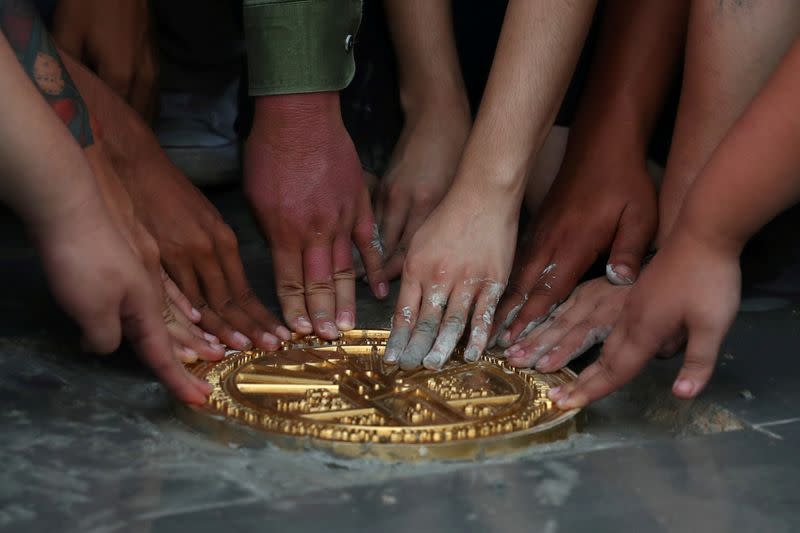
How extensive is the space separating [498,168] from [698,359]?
19.8 inches

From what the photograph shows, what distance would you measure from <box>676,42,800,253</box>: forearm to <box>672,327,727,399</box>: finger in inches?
4.1

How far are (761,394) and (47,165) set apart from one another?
3.14 feet

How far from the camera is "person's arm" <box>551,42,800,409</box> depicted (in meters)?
1.25

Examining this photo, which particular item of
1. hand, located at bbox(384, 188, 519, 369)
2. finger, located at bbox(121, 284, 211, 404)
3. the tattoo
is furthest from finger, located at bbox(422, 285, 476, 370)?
the tattoo

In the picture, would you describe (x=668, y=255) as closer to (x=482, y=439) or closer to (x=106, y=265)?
(x=482, y=439)

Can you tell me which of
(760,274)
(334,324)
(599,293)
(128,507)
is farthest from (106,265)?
(760,274)

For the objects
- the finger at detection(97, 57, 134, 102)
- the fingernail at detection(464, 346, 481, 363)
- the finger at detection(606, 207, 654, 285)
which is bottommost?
the fingernail at detection(464, 346, 481, 363)

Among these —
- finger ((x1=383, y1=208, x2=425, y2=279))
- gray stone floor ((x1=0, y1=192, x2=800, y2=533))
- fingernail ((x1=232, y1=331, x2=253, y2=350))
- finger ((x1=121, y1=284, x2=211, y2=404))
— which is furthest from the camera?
finger ((x1=383, y1=208, x2=425, y2=279))

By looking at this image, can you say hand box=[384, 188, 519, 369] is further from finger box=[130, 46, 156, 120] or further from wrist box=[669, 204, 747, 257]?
finger box=[130, 46, 156, 120]

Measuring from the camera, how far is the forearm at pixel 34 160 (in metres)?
1.16

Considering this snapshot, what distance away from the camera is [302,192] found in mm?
1778

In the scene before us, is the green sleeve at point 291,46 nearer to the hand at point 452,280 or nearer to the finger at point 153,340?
the hand at point 452,280

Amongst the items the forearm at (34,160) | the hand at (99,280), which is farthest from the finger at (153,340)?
the forearm at (34,160)

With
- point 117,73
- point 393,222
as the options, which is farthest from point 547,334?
point 117,73
